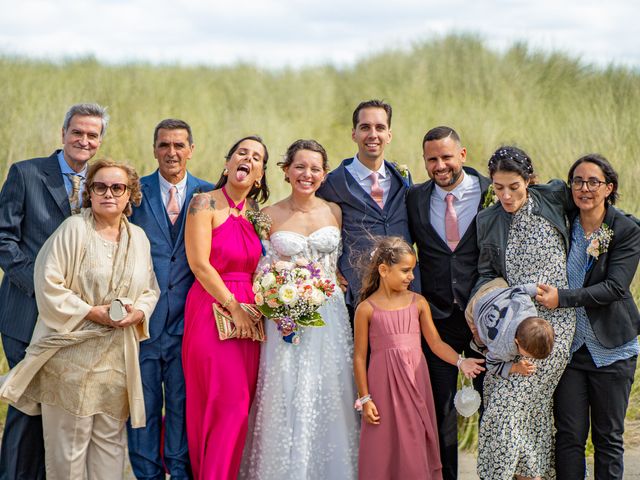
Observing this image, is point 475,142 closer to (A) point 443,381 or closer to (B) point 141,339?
(A) point 443,381

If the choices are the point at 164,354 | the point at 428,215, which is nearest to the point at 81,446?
the point at 164,354

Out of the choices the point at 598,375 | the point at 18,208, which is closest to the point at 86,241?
the point at 18,208

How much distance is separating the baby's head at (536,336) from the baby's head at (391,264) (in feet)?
2.60

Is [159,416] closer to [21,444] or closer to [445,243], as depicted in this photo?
[21,444]

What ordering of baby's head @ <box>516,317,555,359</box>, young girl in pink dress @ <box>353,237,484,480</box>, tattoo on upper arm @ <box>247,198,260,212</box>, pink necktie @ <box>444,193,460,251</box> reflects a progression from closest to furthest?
baby's head @ <box>516,317,555,359</box>, young girl in pink dress @ <box>353,237,484,480</box>, pink necktie @ <box>444,193,460,251</box>, tattoo on upper arm @ <box>247,198,260,212</box>

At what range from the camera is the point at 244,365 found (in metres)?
4.89

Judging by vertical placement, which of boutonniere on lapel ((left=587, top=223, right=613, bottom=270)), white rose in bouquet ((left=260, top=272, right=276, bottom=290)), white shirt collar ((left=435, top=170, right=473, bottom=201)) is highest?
white shirt collar ((left=435, top=170, right=473, bottom=201))

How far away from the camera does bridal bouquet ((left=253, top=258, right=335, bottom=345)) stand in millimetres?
4617

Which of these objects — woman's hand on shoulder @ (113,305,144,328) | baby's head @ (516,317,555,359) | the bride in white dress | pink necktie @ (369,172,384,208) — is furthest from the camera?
pink necktie @ (369,172,384,208)

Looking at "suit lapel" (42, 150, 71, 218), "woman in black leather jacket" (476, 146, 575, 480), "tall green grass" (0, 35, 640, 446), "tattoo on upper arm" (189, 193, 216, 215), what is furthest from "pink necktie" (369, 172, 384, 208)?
"tall green grass" (0, 35, 640, 446)

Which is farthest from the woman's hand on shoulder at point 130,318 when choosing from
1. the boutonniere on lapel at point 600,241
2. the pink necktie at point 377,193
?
the boutonniere on lapel at point 600,241

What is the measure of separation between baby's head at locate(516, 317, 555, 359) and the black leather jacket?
1.55 feet

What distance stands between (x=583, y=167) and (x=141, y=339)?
9.30ft

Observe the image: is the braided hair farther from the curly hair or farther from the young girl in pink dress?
the curly hair
